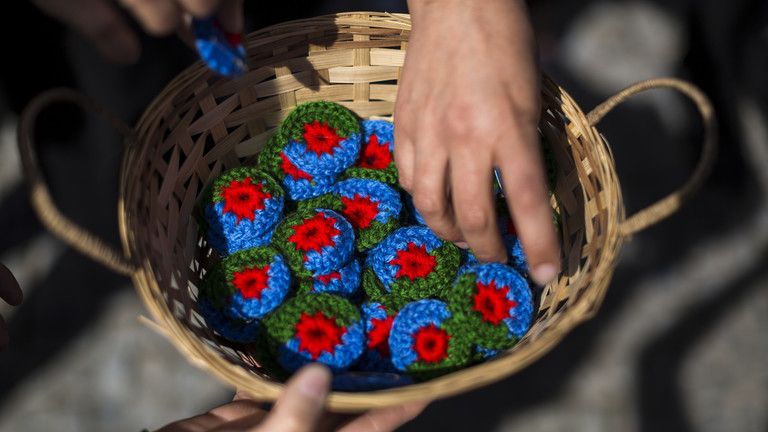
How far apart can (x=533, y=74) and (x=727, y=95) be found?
1213mm

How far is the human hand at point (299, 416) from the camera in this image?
0.84 metres

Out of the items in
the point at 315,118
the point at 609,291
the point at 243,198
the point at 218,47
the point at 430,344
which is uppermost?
the point at 218,47

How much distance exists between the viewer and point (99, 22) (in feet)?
2.77

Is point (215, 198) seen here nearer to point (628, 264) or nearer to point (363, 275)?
point (363, 275)

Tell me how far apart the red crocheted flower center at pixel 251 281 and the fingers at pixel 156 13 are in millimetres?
456

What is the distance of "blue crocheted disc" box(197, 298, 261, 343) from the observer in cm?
116

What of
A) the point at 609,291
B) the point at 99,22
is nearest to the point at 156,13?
the point at 99,22

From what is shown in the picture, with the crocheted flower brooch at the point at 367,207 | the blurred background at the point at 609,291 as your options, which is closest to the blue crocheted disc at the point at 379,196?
the crocheted flower brooch at the point at 367,207

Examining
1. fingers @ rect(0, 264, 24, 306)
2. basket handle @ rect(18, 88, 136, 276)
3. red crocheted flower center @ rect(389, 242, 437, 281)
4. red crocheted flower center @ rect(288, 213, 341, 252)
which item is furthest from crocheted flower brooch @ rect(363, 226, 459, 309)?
fingers @ rect(0, 264, 24, 306)

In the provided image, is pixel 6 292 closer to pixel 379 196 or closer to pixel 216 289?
pixel 216 289

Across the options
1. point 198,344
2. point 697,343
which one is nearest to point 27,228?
point 198,344

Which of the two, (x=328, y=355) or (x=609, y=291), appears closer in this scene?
(x=328, y=355)

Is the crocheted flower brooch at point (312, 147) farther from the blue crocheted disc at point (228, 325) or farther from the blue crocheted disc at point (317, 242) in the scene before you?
the blue crocheted disc at point (228, 325)

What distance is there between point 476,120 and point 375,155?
18.4 inches
